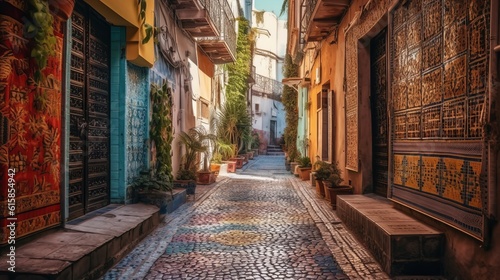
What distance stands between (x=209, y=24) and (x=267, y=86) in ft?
78.9

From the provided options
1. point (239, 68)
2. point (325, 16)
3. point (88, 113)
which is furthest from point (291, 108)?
point (88, 113)

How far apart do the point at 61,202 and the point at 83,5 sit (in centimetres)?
267

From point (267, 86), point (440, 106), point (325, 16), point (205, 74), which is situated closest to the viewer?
point (440, 106)

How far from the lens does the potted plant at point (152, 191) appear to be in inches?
256

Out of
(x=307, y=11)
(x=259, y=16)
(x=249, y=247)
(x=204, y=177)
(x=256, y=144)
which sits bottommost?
(x=249, y=247)

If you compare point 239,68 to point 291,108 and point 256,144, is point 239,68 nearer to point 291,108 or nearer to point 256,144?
point 291,108

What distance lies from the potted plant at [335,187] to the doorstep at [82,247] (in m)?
3.51

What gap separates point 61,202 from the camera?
14.0 ft

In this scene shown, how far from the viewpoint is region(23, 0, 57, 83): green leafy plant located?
3.55m

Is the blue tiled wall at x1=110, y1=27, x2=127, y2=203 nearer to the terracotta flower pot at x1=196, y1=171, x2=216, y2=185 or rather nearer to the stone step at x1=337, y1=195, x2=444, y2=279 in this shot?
the stone step at x1=337, y1=195, x2=444, y2=279

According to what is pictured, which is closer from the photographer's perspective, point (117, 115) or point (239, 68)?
point (117, 115)

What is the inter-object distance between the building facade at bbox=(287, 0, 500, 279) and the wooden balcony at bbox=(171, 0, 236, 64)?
413cm

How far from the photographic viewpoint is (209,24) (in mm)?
10664

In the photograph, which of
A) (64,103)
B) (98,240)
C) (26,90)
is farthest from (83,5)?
(98,240)
